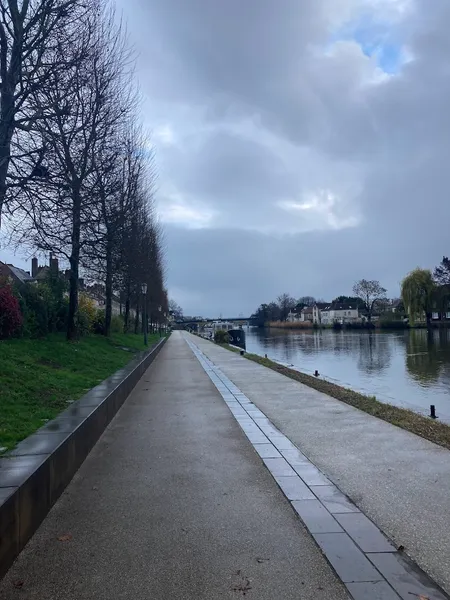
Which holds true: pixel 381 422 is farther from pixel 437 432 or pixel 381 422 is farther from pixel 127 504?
pixel 127 504

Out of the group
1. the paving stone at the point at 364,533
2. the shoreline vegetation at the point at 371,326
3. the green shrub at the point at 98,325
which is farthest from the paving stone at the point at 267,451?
the shoreline vegetation at the point at 371,326

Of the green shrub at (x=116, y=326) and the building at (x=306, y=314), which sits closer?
the green shrub at (x=116, y=326)

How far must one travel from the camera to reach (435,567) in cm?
345

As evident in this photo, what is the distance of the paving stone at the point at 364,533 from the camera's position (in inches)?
148

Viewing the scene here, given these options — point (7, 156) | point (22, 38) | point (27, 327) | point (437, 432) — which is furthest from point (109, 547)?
point (27, 327)

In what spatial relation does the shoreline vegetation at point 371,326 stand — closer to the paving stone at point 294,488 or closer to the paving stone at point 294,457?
the paving stone at point 294,457

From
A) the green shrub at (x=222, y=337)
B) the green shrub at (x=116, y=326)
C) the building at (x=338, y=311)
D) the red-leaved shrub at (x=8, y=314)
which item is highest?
the building at (x=338, y=311)

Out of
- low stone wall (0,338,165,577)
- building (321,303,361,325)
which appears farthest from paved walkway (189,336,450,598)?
building (321,303,361,325)

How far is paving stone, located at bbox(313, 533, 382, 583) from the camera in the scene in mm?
3361

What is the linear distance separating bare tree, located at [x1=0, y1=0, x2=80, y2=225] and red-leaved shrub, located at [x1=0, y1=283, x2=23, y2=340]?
5.00m

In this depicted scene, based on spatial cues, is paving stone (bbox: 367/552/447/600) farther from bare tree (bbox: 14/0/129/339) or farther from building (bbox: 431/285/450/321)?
building (bbox: 431/285/450/321)

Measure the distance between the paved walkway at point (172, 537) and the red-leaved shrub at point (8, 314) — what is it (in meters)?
7.82

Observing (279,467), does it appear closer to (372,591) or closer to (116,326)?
(372,591)

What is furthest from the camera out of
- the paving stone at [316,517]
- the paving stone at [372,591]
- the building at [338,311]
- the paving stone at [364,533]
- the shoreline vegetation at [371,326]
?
the building at [338,311]
